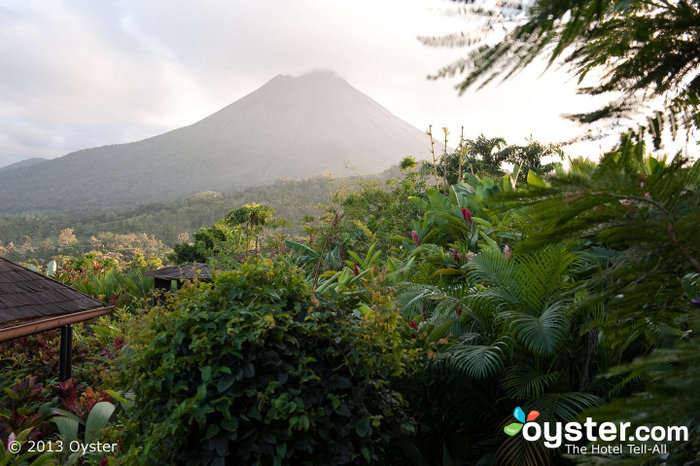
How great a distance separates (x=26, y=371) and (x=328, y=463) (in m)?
4.06

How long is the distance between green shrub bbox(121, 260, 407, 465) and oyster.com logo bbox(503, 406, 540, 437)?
22.2 inches

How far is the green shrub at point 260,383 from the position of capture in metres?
1.80

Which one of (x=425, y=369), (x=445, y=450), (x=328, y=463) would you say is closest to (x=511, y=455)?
(x=445, y=450)

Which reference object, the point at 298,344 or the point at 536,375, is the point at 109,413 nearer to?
the point at 298,344

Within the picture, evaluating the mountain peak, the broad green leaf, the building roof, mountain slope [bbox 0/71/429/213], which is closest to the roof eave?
the building roof

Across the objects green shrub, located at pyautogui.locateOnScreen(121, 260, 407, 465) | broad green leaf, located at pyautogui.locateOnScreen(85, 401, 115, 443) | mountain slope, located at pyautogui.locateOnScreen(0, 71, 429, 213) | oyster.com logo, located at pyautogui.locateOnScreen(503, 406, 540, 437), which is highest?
mountain slope, located at pyautogui.locateOnScreen(0, 71, 429, 213)

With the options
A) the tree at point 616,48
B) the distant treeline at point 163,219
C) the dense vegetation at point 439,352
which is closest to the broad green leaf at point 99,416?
the dense vegetation at point 439,352

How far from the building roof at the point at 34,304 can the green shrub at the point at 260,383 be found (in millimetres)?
1427

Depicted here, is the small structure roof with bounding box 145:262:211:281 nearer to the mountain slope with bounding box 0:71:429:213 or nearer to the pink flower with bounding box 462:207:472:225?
the pink flower with bounding box 462:207:472:225

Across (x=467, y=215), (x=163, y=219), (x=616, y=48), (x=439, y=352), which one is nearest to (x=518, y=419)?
(x=439, y=352)

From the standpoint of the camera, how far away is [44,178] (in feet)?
250

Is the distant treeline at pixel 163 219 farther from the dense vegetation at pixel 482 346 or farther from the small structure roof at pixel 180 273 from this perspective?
the dense vegetation at pixel 482 346

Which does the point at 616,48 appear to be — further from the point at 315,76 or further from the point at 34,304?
the point at 315,76

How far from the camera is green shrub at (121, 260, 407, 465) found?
180 centimetres
